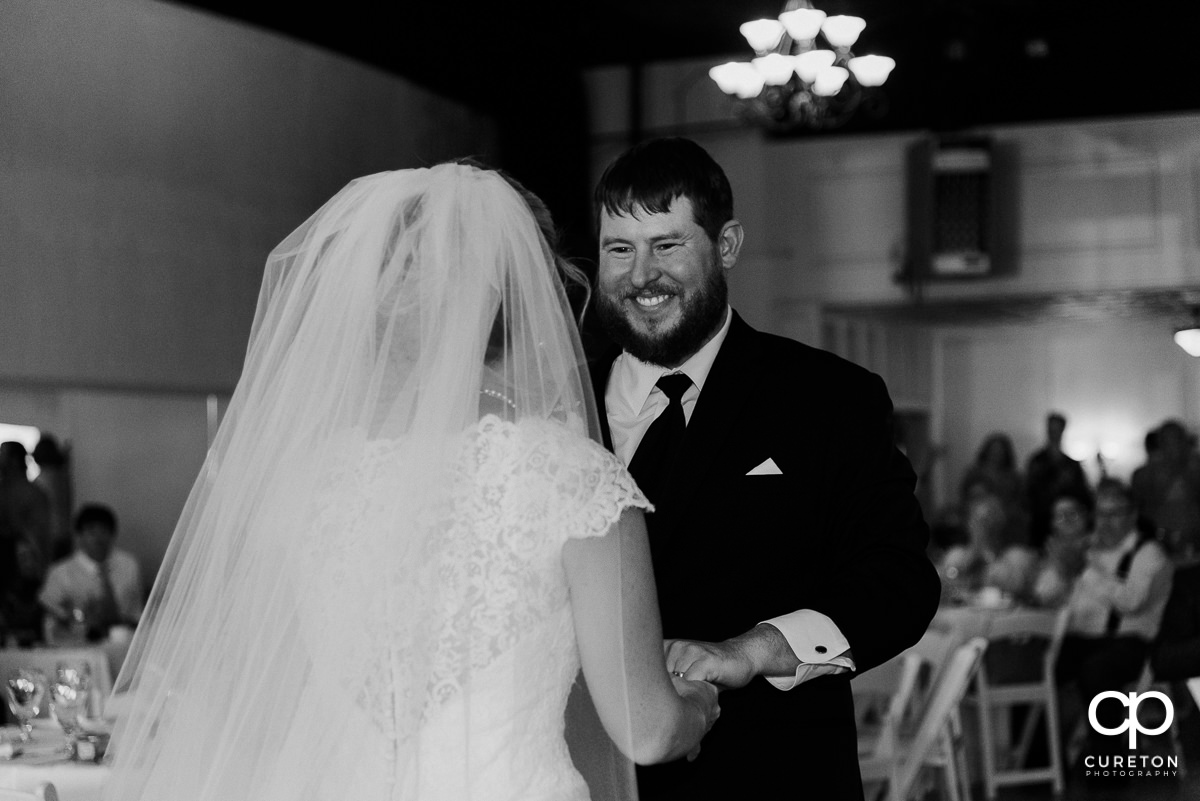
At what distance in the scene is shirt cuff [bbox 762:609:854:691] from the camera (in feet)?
6.78

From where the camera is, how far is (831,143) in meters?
10.6

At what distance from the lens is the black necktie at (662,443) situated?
2.31 m

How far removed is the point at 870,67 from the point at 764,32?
2.13 ft

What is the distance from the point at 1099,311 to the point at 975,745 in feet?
17.7

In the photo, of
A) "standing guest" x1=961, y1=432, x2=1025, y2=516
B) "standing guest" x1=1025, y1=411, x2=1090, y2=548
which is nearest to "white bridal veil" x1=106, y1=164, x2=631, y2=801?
"standing guest" x1=961, y1=432, x2=1025, y2=516

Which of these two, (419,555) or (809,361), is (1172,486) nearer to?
(809,361)

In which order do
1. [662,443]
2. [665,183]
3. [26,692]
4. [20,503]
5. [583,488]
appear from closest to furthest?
[583,488] → [665,183] → [662,443] → [26,692] → [20,503]

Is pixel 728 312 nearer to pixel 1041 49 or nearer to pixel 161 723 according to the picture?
pixel 161 723

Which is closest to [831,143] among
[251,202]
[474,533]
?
[251,202]

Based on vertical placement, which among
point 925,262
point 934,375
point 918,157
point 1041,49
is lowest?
point 934,375

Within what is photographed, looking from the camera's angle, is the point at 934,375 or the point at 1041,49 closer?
the point at 1041,49

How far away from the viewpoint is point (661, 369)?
94.1 inches

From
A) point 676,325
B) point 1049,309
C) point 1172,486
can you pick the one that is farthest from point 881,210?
point 676,325

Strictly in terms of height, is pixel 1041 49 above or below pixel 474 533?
above
